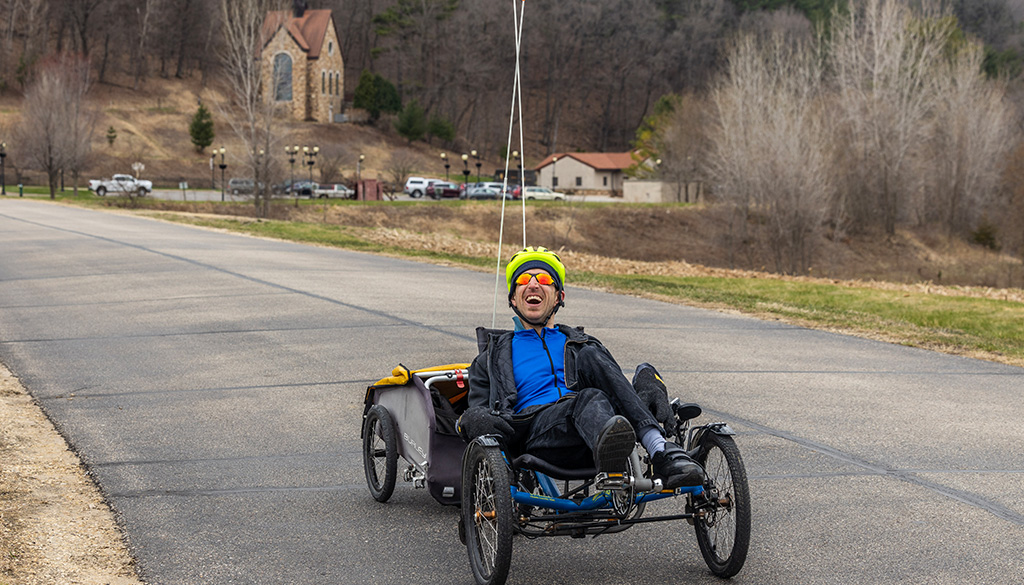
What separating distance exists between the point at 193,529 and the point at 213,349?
20.5 ft

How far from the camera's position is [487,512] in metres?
4.72

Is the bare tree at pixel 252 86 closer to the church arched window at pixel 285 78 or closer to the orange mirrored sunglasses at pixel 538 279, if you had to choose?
the orange mirrored sunglasses at pixel 538 279

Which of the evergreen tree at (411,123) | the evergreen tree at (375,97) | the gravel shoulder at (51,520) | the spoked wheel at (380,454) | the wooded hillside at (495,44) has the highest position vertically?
the wooded hillside at (495,44)

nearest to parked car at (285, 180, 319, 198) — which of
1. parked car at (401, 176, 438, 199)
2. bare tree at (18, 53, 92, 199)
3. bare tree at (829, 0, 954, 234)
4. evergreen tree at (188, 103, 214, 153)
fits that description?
parked car at (401, 176, 438, 199)

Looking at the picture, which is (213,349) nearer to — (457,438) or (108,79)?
(457,438)

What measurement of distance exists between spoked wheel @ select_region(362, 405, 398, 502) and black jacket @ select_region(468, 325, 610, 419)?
0.98 m

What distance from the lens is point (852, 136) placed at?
56.8 metres

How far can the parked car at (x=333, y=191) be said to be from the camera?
241 feet

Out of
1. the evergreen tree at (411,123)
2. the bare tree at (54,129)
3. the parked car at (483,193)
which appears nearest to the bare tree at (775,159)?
the parked car at (483,193)

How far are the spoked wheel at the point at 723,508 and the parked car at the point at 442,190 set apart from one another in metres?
75.8

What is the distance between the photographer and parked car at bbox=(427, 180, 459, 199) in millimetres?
80156

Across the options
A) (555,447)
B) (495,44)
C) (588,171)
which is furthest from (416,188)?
(555,447)

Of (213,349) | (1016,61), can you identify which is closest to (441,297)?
(213,349)

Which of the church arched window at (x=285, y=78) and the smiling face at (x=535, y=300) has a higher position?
the church arched window at (x=285, y=78)
